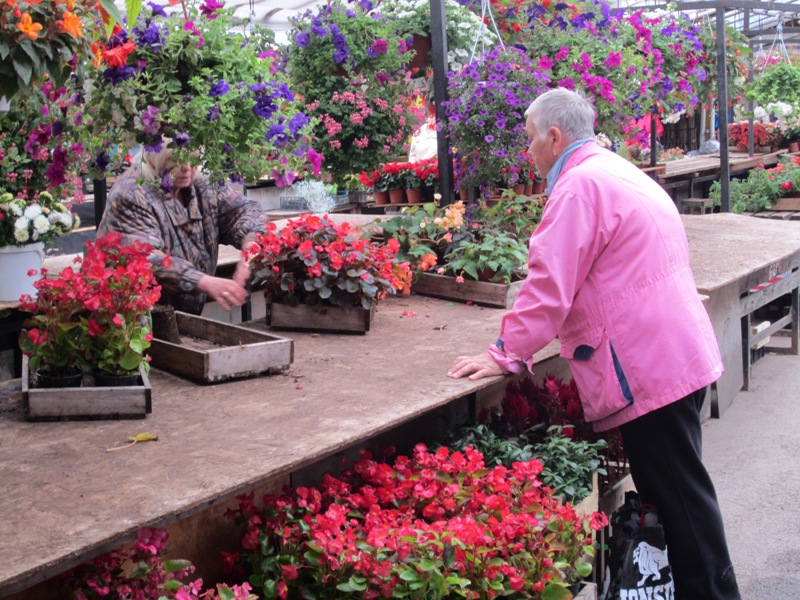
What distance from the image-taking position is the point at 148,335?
240cm

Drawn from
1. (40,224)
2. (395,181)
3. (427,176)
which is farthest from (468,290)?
(395,181)

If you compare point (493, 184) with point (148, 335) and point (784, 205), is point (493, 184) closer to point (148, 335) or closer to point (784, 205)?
point (148, 335)

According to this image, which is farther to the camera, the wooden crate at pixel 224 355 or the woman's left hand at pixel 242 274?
the woman's left hand at pixel 242 274

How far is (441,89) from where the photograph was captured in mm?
4238

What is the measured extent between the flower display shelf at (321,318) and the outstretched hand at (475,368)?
1.89 ft

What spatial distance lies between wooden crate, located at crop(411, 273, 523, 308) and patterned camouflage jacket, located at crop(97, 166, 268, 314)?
0.72m

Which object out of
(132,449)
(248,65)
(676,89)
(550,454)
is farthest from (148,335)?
(676,89)

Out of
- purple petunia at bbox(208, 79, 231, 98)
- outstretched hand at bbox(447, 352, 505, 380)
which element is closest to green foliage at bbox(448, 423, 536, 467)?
outstretched hand at bbox(447, 352, 505, 380)

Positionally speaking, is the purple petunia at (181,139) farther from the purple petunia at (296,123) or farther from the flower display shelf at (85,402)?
the flower display shelf at (85,402)

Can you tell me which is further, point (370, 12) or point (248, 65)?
point (370, 12)

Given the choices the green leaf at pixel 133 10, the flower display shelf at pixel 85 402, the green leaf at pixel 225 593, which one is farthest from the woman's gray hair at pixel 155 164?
the green leaf at pixel 133 10

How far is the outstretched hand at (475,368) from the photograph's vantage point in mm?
2697

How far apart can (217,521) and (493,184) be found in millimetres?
2310

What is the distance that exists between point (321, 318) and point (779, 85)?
10659 mm
